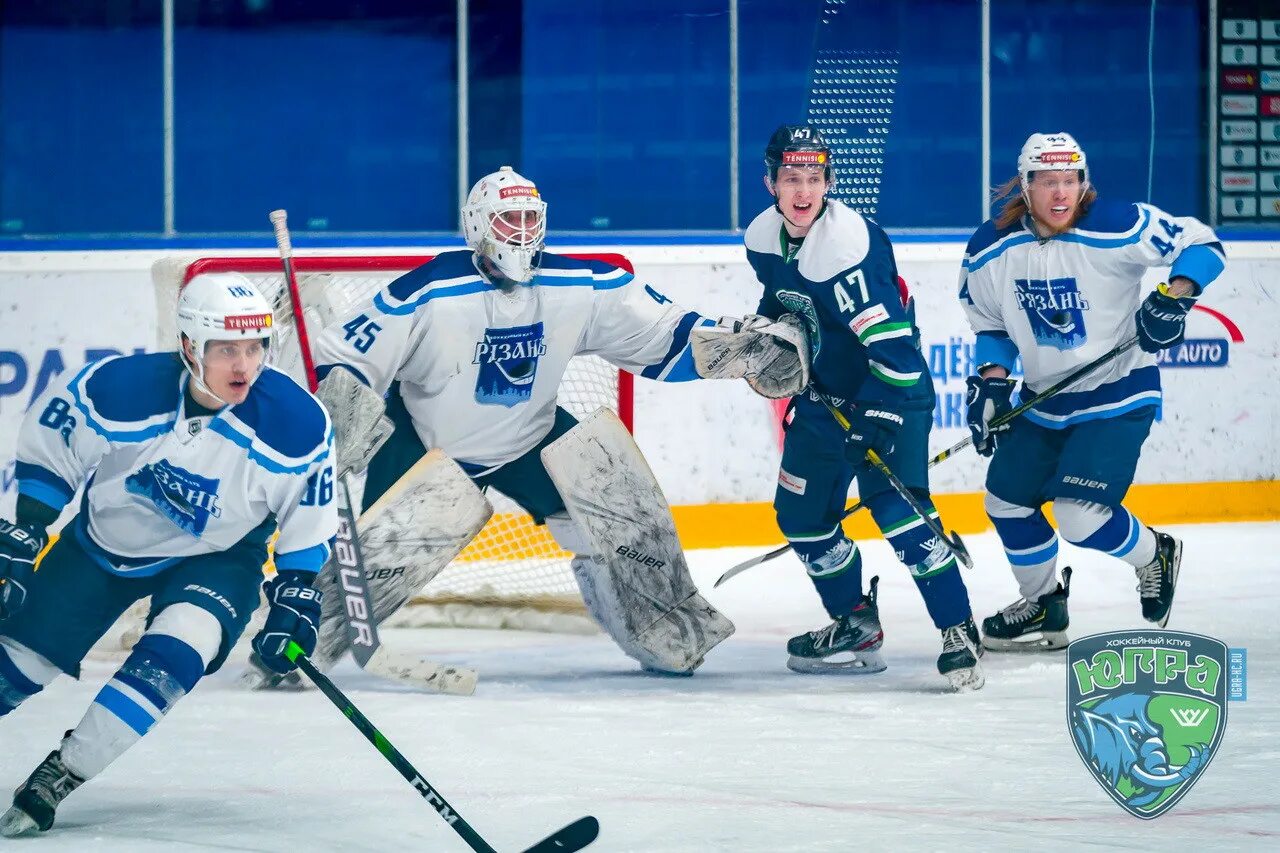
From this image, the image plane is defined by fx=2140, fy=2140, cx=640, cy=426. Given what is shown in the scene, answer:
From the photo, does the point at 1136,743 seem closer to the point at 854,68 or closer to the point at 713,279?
the point at 713,279

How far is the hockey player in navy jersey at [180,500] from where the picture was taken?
10.4 ft

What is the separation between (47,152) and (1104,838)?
398cm

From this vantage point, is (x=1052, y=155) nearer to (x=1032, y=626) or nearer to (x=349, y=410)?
(x=1032, y=626)

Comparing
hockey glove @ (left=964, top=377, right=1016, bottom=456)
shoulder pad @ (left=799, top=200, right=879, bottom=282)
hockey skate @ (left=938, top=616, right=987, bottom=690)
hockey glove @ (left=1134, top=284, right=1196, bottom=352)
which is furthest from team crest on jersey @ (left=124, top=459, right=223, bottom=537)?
hockey glove @ (left=1134, top=284, right=1196, bottom=352)

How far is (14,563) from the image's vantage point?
310 cm

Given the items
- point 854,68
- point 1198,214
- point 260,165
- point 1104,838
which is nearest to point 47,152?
point 260,165

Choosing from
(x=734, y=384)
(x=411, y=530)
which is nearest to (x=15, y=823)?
(x=411, y=530)

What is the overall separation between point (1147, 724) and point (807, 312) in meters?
1.27

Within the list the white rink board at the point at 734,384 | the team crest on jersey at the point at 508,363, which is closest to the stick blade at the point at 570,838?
the team crest on jersey at the point at 508,363

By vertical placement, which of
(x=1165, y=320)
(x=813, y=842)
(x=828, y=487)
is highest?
(x=1165, y=320)

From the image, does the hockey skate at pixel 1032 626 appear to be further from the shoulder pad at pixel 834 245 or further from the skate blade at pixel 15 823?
the skate blade at pixel 15 823

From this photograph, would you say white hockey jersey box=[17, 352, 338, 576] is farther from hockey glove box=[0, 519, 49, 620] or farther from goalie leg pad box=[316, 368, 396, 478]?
goalie leg pad box=[316, 368, 396, 478]

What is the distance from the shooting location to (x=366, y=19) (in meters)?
6.45

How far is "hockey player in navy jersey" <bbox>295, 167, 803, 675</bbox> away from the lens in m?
4.30
